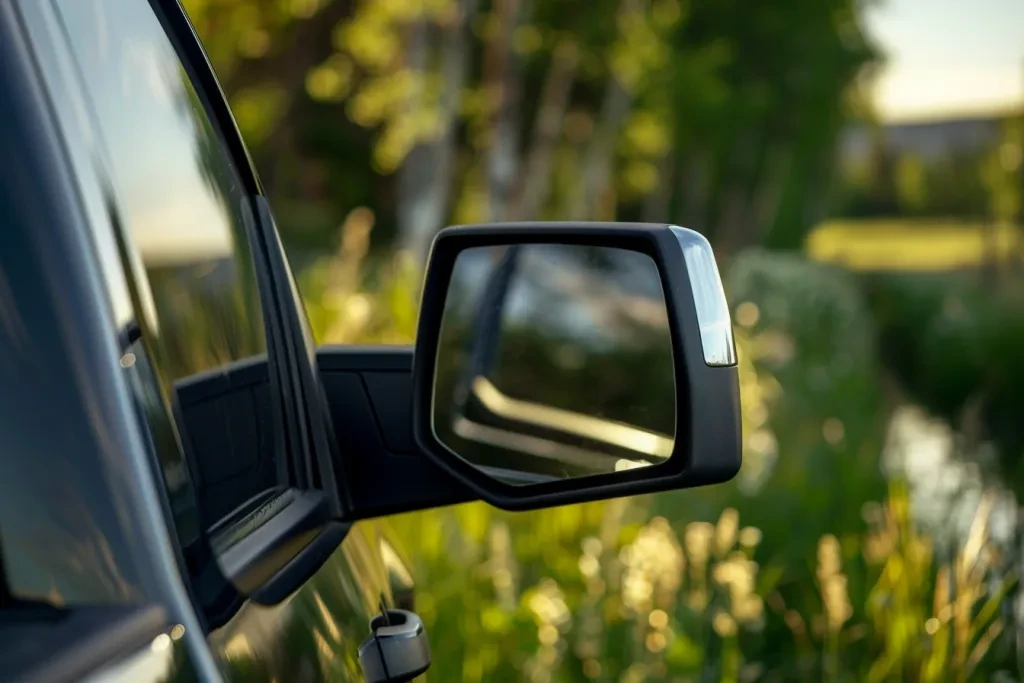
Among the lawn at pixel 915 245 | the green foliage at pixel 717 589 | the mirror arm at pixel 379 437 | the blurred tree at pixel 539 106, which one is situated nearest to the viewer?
the mirror arm at pixel 379 437

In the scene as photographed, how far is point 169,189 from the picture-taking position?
5.16 feet

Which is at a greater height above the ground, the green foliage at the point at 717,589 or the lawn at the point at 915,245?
the green foliage at the point at 717,589

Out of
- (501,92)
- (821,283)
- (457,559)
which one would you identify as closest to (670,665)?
(457,559)

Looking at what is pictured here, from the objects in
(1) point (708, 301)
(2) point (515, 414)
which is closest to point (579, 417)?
(2) point (515, 414)

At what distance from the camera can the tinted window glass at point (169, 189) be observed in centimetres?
137

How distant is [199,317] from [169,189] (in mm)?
133

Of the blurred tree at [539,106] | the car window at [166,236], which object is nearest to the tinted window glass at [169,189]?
the car window at [166,236]

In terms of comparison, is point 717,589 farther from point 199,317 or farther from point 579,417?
point 199,317

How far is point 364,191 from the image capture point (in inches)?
1438

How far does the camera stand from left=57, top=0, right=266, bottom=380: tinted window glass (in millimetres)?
1367

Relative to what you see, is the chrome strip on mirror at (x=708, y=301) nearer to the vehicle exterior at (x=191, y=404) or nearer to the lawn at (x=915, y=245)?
the vehicle exterior at (x=191, y=404)

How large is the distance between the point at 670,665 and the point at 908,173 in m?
57.8

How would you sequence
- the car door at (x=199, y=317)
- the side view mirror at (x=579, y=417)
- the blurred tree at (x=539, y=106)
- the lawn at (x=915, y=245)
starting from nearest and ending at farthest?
1. the car door at (x=199, y=317)
2. the side view mirror at (x=579, y=417)
3. the blurred tree at (x=539, y=106)
4. the lawn at (x=915, y=245)

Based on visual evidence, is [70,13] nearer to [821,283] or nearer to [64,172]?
[64,172]
